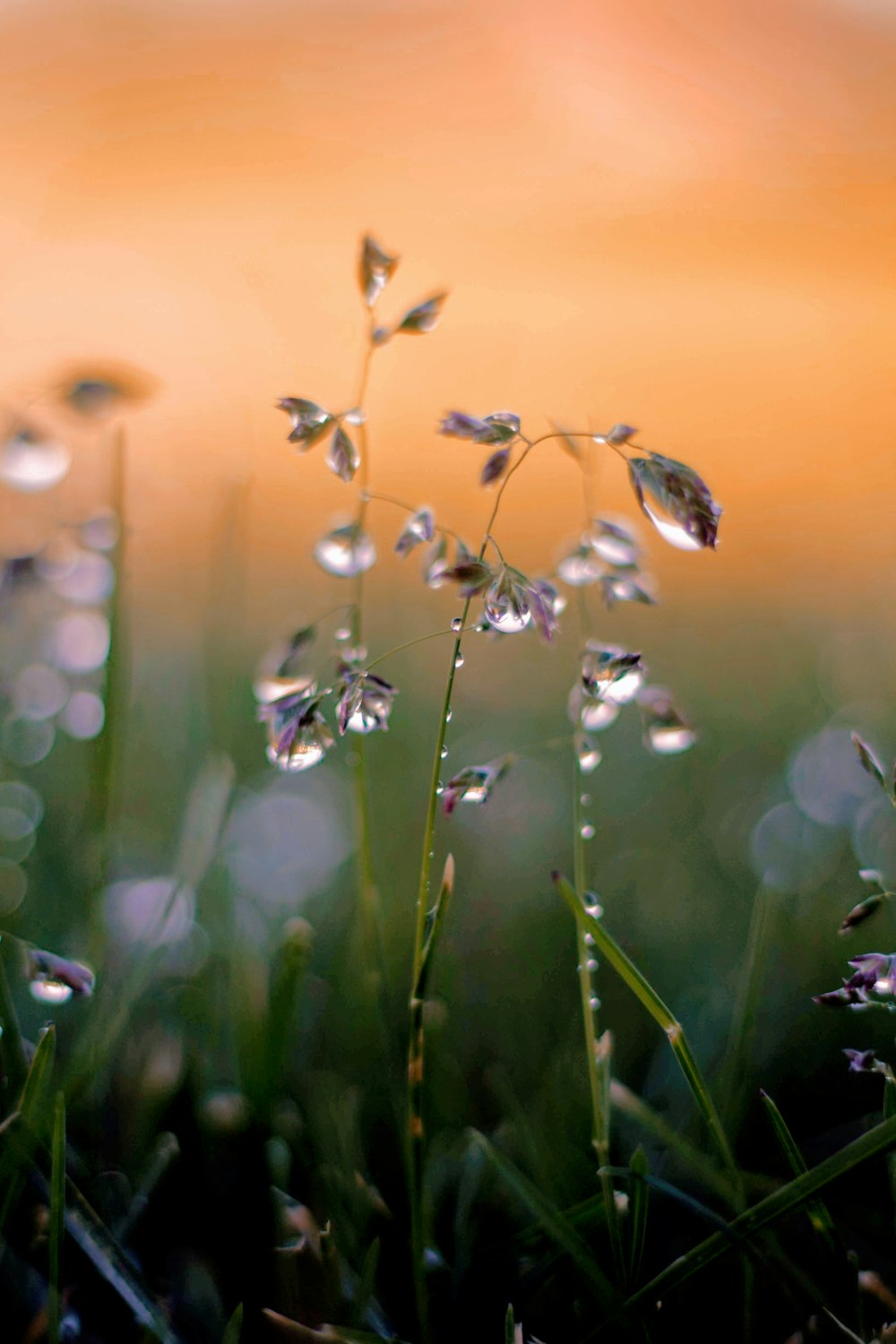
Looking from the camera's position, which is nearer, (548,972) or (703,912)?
(548,972)

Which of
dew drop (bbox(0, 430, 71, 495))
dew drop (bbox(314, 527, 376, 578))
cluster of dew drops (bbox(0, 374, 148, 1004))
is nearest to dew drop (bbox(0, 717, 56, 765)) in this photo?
cluster of dew drops (bbox(0, 374, 148, 1004))

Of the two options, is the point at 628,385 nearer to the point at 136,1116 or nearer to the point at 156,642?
the point at 156,642

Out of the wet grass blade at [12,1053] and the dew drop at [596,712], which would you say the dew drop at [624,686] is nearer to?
the dew drop at [596,712]

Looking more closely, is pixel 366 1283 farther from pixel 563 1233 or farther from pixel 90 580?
pixel 90 580

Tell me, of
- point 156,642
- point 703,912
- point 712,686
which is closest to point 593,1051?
point 703,912


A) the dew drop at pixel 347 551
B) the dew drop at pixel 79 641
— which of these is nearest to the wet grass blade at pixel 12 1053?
the dew drop at pixel 347 551

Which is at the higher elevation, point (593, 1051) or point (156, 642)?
point (593, 1051)

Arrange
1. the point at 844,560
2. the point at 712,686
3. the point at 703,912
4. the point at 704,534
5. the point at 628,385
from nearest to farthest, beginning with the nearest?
1. the point at 704,534
2. the point at 703,912
3. the point at 712,686
4. the point at 844,560
5. the point at 628,385
